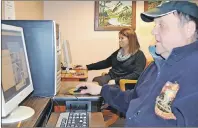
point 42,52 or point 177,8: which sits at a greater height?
point 177,8

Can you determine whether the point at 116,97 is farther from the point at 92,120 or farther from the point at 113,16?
the point at 113,16

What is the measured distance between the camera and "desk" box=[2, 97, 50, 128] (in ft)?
3.16

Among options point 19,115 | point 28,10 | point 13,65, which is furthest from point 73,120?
point 28,10

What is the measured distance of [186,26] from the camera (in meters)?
0.98

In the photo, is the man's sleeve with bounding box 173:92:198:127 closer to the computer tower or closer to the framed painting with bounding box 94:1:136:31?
the computer tower

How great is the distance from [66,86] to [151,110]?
32.2 inches

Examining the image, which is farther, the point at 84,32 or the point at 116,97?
the point at 84,32

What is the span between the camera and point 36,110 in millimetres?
1125

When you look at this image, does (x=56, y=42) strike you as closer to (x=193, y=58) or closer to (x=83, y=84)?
→ (x=83, y=84)

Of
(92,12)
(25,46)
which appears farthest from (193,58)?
(92,12)

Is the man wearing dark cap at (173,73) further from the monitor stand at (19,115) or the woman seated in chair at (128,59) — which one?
the woman seated in chair at (128,59)

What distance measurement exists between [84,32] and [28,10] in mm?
1344

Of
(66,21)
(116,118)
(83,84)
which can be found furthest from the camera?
(66,21)

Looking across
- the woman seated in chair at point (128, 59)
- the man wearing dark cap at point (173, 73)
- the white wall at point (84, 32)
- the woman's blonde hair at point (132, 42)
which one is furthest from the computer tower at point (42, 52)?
the white wall at point (84, 32)
